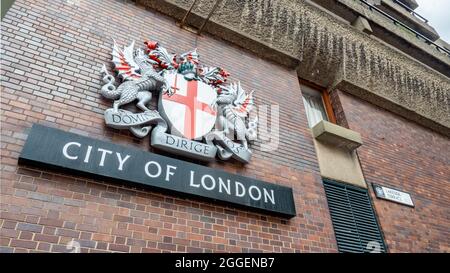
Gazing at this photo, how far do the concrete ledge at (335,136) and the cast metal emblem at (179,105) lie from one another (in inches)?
51.4

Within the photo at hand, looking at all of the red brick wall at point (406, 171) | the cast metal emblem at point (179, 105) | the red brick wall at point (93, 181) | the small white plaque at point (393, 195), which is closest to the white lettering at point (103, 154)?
the red brick wall at point (93, 181)

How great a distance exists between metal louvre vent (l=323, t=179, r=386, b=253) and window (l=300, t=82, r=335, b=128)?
5.11ft

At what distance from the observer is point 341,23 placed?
20.9ft

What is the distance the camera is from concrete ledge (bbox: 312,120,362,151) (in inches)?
202

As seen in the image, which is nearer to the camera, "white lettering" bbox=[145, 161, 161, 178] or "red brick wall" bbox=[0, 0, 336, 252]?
"red brick wall" bbox=[0, 0, 336, 252]

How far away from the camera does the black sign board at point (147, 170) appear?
2852mm

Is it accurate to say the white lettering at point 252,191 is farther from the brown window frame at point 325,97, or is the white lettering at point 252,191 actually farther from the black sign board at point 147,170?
the brown window frame at point 325,97

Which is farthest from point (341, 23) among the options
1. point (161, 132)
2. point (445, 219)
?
point (161, 132)

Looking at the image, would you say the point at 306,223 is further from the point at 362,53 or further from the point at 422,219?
the point at 362,53

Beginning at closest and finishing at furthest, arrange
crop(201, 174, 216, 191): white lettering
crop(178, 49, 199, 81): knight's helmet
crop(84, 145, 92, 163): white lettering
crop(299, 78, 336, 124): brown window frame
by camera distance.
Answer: crop(84, 145, 92, 163): white lettering → crop(201, 174, 216, 191): white lettering → crop(178, 49, 199, 81): knight's helmet → crop(299, 78, 336, 124): brown window frame

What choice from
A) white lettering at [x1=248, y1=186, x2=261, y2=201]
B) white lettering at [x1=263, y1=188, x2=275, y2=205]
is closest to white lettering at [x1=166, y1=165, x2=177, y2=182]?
white lettering at [x1=248, y1=186, x2=261, y2=201]

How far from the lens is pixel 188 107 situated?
393 cm

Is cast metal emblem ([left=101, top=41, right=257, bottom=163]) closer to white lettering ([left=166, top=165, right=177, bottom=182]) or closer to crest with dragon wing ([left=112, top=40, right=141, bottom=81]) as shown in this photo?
crest with dragon wing ([left=112, top=40, right=141, bottom=81])
